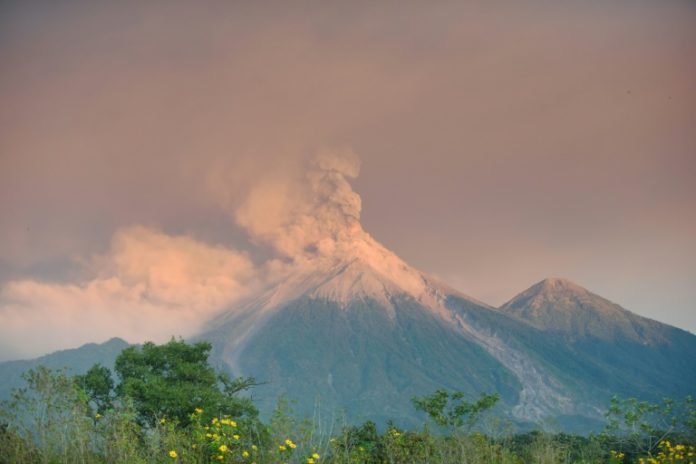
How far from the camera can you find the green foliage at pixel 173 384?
36000 millimetres

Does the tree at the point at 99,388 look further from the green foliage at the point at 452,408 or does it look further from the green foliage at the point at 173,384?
the green foliage at the point at 452,408

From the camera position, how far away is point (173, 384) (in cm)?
3941

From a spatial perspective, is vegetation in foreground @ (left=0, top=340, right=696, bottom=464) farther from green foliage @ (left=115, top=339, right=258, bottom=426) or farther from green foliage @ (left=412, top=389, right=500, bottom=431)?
green foliage @ (left=115, top=339, right=258, bottom=426)

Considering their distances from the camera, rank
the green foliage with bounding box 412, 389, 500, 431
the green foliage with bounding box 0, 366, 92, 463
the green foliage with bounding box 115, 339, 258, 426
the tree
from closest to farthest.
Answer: the green foliage with bounding box 0, 366, 92, 463 < the green foliage with bounding box 412, 389, 500, 431 < the green foliage with bounding box 115, 339, 258, 426 < the tree

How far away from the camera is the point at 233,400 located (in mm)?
39656

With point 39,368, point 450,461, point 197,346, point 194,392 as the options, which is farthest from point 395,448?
point 197,346

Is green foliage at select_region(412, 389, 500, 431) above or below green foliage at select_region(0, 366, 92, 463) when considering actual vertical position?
above

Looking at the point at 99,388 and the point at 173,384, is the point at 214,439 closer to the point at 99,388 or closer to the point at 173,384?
the point at 173,384

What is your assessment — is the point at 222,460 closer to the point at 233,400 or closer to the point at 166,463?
the point at 166,463

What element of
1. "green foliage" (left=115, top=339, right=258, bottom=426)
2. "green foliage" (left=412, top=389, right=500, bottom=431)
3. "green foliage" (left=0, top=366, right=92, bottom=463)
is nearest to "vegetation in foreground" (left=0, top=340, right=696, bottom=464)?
"green foliage" (left=0, top=366, right=92, bottom=463)

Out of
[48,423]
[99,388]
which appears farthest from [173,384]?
[48,423]

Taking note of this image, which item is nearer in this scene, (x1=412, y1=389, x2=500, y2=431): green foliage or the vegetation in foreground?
the vegetation in foreground

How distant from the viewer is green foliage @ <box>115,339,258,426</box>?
118ft

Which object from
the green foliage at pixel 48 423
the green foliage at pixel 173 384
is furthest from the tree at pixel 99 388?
the green foliage at pixel 48 423
